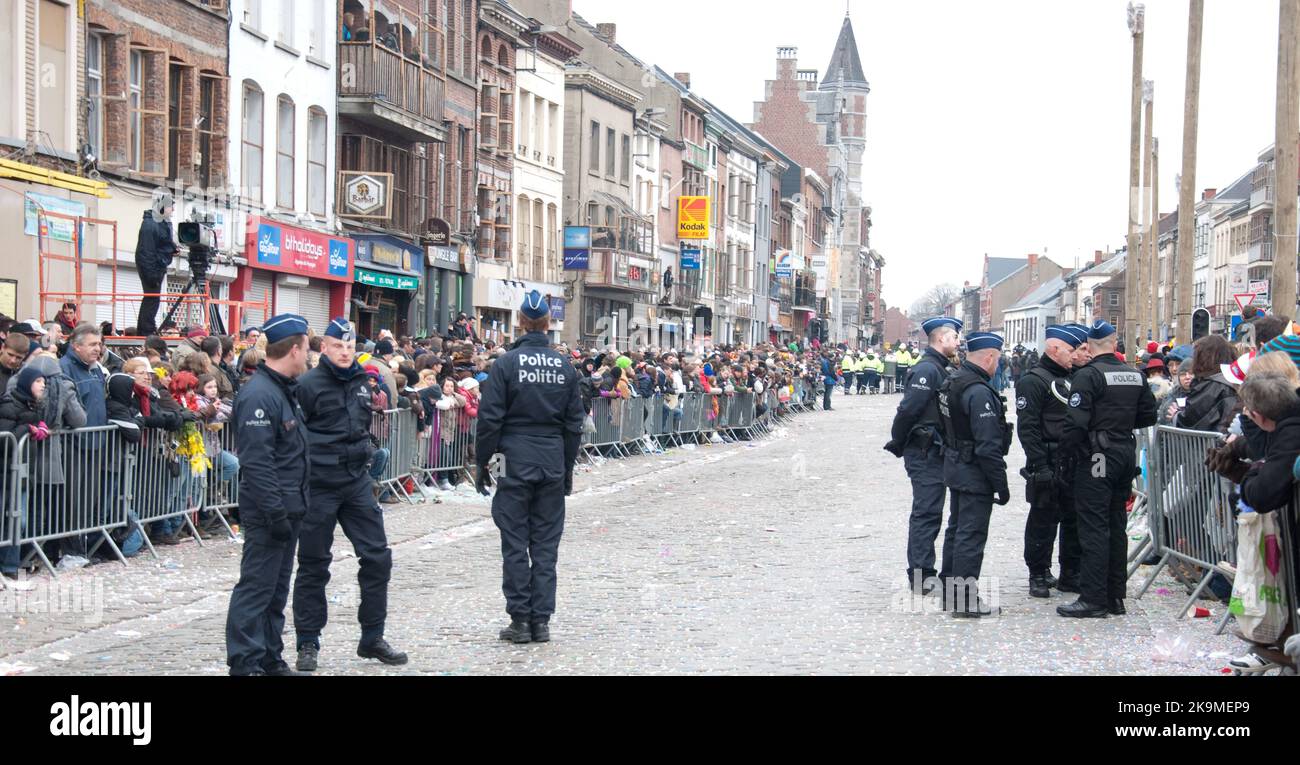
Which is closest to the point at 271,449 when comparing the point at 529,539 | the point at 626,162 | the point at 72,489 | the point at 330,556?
the point at 330,556

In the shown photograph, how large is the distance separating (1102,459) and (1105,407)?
0.34 meters

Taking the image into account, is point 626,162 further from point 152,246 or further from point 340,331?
point 340,331

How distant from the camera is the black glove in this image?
24.8ft

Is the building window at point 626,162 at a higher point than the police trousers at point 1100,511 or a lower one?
higher

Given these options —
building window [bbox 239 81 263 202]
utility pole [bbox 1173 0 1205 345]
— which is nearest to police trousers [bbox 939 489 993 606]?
utility pole [bbox 1173 0 1205 345]

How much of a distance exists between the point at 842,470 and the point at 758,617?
1345cm

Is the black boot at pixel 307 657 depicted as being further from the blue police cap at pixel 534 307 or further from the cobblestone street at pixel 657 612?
the blue police cap at pixel 534 307

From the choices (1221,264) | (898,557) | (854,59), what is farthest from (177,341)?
(854,59)

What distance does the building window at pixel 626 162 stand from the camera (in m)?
56.9

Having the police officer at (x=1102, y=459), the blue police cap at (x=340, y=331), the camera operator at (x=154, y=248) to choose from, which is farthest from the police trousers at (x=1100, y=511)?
the camera operator at (x=154, y=248)

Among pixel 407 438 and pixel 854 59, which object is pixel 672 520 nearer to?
pixel 407 438

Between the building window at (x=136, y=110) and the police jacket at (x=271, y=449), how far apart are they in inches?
724

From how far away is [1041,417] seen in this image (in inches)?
420
